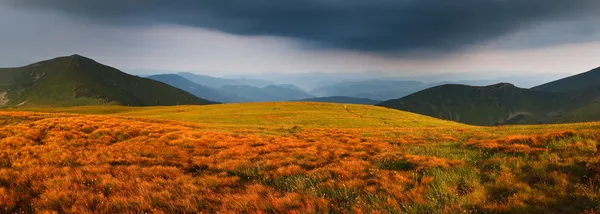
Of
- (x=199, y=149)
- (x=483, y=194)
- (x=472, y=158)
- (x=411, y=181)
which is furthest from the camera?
(x=199, y=149)

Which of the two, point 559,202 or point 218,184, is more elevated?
point 559,202

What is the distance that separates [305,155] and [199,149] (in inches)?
315

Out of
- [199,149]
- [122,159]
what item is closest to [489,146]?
[199,149]

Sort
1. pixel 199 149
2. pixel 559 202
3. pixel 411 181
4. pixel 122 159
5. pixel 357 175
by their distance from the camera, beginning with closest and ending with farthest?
1. pixel 559 202
2. pixel 411 181
3. pixel 357 175
4. pixel 122 159
5. pixel 199 149

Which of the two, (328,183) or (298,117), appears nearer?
(328,183)

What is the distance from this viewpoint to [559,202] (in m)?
6.41

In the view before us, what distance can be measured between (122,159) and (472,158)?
57.6 ft

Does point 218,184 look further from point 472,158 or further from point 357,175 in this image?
point 472,158

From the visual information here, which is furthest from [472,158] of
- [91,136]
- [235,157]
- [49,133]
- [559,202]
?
[49,133]

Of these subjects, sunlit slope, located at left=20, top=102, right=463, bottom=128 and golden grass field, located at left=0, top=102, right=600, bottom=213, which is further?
sunlit slope, located at left=20, top=102, right=463, bottom=128

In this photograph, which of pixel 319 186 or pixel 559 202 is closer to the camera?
pixel 559 202

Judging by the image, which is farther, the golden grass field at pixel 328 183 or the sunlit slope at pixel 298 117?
the sunlit slope at pixel 298 117

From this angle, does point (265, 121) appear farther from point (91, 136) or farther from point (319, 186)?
point (319, 186)

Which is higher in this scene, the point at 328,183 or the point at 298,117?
the point at 328,183
